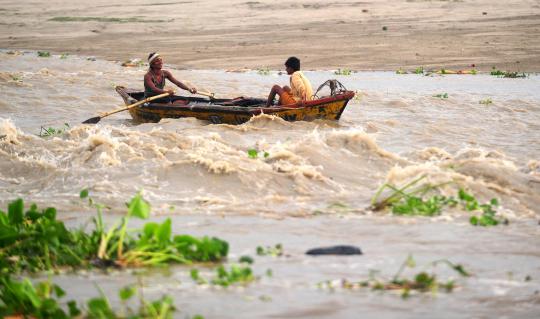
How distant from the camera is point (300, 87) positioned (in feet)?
47.2

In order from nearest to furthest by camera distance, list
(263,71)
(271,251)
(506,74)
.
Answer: (271,251), (506,74), (263,71)

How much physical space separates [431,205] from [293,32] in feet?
77.4

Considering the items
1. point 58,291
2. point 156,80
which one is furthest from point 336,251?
point 156,80

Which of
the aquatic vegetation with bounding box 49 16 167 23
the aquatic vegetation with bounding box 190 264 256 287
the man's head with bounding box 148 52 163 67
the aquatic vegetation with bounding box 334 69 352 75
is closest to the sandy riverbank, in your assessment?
the aquatic vegetation with bounding box 49 16 167 23

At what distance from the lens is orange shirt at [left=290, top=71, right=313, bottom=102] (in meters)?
14.4

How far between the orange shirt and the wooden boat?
1.08 feet

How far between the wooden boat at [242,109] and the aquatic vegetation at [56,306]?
898 cm

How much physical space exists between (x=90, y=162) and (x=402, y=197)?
14.4ft

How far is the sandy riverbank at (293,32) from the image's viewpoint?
82.7 ft

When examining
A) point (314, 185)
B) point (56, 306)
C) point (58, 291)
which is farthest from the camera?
point (314, 185)

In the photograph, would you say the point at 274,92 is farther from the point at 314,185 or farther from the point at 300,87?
the point at 314,185

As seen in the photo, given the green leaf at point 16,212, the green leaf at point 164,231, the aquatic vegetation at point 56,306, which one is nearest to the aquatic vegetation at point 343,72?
the green leaf at point 16,212

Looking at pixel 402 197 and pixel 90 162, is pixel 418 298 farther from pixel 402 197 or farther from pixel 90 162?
pixel 90 162

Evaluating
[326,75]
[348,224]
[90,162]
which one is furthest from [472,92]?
[348,224]
